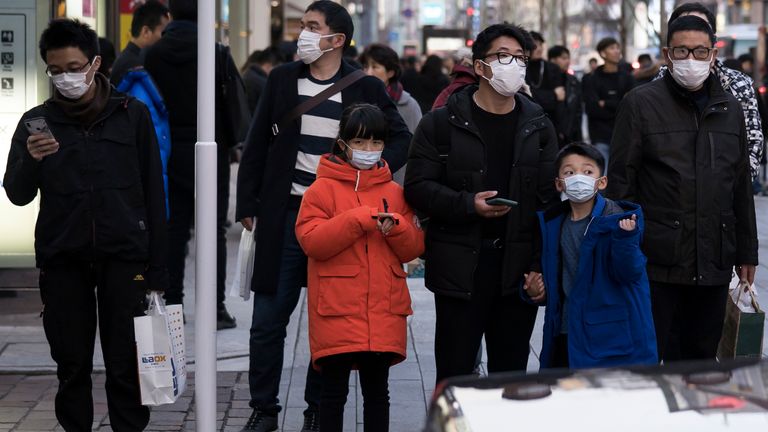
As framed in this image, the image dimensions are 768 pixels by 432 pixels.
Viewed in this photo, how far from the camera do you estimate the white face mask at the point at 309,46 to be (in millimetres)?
6402

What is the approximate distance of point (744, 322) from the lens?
619 cm

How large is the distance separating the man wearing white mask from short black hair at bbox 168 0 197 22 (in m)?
2.44

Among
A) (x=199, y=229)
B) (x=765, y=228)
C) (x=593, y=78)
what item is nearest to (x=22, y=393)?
(x=199, y=229)

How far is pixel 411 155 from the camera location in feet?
18.8

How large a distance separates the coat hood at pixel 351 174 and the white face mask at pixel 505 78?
0.58m

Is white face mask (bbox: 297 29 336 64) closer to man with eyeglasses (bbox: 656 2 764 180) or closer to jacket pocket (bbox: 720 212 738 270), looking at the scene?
man with eyeglasses (bbox: 656 2 764 180)

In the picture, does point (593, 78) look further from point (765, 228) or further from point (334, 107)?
point (334, 107)

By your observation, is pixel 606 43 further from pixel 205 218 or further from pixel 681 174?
pixel 205 218

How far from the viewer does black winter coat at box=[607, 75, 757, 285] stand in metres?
5.86

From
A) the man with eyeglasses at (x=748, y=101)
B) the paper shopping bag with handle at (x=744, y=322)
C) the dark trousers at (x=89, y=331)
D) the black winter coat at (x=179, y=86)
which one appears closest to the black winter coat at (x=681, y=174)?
the paper shopping bag with handle at (x=744, y=322)

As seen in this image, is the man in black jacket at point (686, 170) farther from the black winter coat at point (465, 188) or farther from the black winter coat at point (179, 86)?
the black winter coat at point (179, 86)

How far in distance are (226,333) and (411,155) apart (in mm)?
3705

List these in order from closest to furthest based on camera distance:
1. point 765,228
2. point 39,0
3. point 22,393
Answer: point 22,393 → point 39,0 → point 765,228

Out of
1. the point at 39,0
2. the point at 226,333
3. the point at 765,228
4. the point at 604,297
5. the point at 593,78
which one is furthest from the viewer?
the point at 593,78
